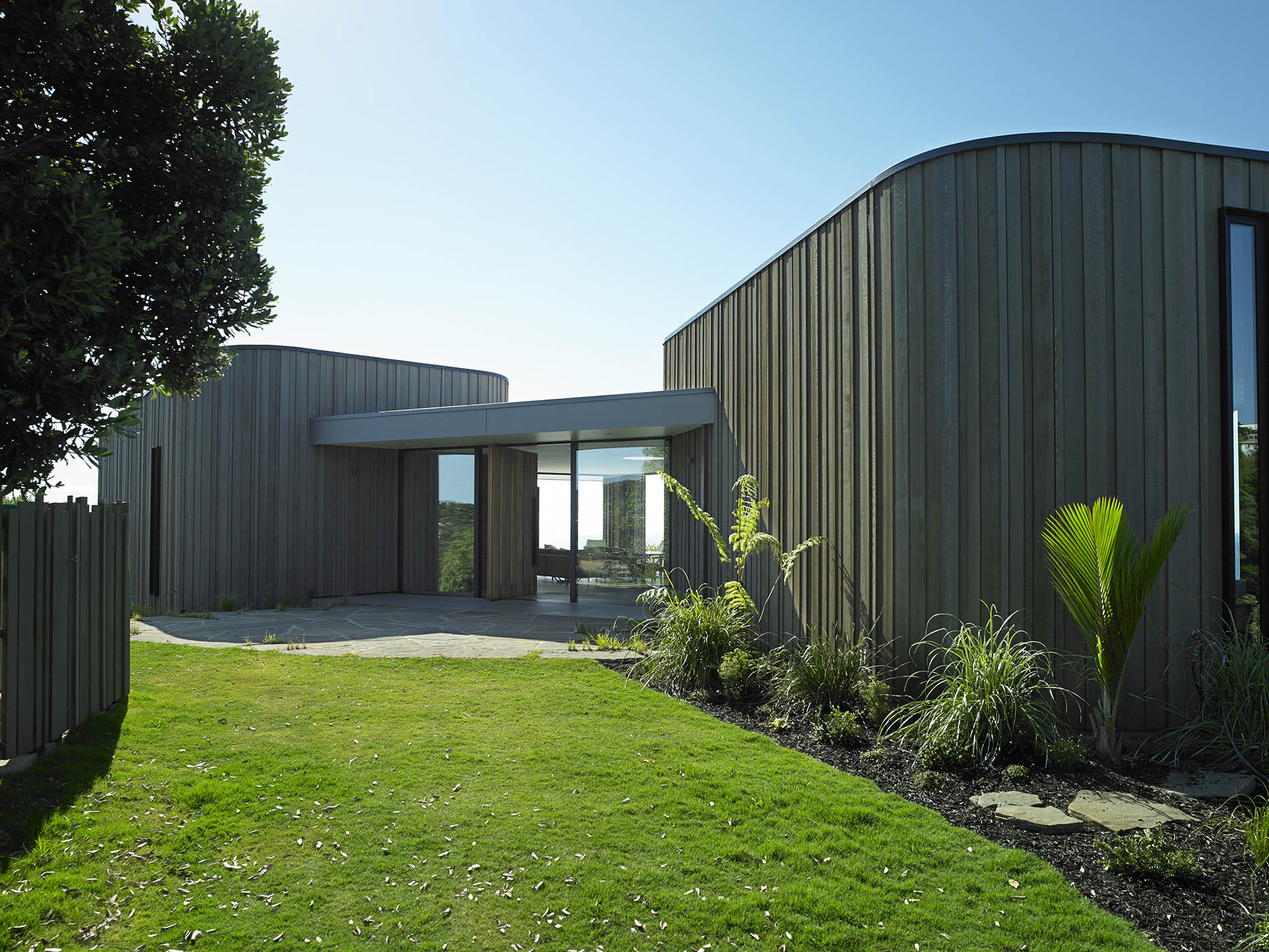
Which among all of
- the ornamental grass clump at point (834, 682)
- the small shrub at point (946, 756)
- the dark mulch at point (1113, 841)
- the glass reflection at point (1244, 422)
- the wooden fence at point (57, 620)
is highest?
the glass reflection at point (1244, 422)

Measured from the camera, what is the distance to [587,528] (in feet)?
40.6

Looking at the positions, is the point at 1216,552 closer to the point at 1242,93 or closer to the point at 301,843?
the point at 1242,93

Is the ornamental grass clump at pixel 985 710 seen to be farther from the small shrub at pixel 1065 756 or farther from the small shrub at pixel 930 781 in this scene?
the small shrub at pixel 930 781

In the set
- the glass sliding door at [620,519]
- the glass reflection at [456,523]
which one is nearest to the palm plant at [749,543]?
the glass sliding door at [620,519]

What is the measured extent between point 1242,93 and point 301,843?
9.73 metres

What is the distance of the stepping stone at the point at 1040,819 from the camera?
3.80 m

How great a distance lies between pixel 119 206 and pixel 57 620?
8.18 ft

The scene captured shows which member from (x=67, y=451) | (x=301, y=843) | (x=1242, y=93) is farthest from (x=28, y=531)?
(x=1242, y=93)

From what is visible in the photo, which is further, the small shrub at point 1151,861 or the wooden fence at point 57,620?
the wooden fence at point 57,620

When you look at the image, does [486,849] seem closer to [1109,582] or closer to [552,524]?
[1109,582]

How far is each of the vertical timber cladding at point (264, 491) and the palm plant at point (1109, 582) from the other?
448 inches

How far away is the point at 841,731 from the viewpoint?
17.0 ft

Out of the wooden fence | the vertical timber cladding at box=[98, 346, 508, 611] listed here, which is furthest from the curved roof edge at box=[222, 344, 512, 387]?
the wooden fence

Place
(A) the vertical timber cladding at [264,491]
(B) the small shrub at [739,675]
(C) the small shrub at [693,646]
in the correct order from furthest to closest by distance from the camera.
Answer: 1. (A) the vertical timber cladding at [264,491]
2. (C) the small shrub at [693,646]
3. (B) the small shrub at [739,675]
